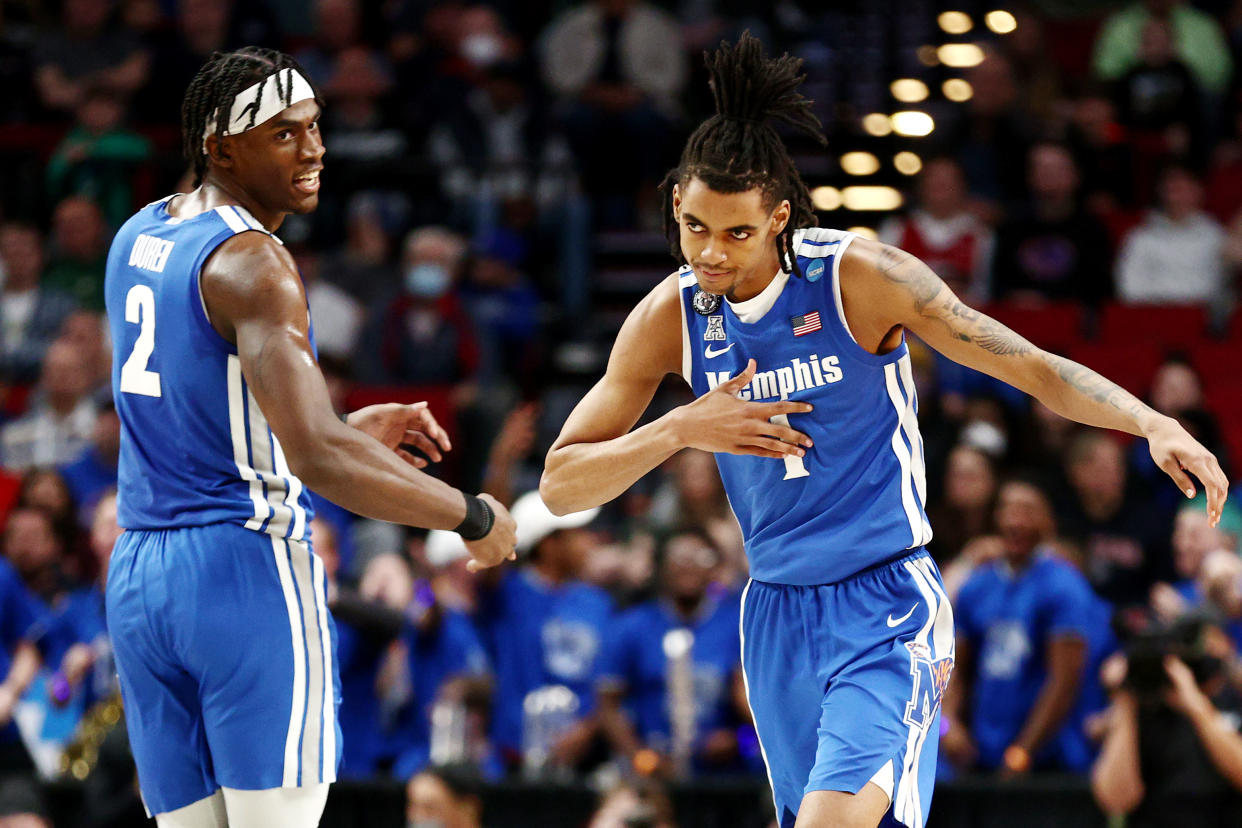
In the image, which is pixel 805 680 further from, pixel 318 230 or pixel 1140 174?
pixel 1140 174

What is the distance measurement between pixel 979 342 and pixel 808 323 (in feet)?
1.56

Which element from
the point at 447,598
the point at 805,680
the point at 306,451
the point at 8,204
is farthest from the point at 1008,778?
the point at 8,204

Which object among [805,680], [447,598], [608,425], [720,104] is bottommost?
[447,598]

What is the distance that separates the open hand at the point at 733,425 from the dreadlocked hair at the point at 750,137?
0.47 meters

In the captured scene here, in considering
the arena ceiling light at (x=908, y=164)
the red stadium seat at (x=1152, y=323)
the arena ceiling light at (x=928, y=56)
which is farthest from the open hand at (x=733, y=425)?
the arena ceiling light at (x=928, y=56)

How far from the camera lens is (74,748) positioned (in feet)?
27.1

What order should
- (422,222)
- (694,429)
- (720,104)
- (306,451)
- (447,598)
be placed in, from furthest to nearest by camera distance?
(422,222) → (447,598) → (720,104) → (694,429) → (306,451)

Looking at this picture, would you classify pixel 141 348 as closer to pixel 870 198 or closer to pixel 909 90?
pixel 870 198

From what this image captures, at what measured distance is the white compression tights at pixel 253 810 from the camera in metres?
4.05

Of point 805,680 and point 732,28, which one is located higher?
point 732,28

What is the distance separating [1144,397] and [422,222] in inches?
207

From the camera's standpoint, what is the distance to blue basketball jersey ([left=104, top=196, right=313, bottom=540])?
159 inches

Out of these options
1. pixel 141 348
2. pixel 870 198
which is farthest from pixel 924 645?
pixel 870 198

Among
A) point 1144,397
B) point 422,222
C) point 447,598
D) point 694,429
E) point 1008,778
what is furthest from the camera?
point 422,222
